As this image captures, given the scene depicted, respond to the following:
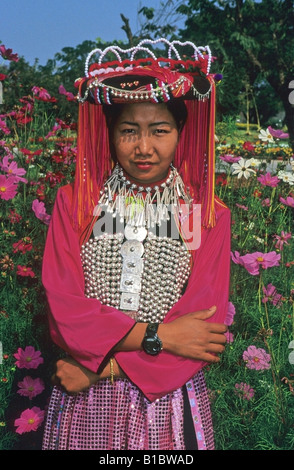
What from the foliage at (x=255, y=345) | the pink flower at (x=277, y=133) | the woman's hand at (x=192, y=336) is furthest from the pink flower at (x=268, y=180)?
the woman's hand at (x=192, y=336)

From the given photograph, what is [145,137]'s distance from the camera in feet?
6.19

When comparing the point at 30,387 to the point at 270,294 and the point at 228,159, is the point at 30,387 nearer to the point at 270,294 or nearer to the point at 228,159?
the point at 270,294

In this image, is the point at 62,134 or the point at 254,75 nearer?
the point at 62,134

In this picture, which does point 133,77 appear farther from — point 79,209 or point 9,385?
point 9,385

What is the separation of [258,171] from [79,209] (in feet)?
7.58

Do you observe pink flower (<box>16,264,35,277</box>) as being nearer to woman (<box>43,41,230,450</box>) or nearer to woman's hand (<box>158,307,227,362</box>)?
woman (<box>43,41,230,450</box>)

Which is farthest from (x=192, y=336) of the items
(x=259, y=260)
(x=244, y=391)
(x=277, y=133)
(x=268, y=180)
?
(x=277, y=133)

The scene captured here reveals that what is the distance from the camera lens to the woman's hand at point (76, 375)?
1840 mm

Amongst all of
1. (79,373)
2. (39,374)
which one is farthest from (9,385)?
(79,373)

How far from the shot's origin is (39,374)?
2867 mm

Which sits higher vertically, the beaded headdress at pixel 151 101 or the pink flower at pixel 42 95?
the pink flower at pixel 42 95

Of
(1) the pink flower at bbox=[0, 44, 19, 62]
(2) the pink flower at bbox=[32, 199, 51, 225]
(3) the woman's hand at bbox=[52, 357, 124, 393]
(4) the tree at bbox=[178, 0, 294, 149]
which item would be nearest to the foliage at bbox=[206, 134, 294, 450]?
(3) the woman's hand at bbox=[52, 357, 124, 393]

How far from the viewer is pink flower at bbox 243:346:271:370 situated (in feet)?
8.84

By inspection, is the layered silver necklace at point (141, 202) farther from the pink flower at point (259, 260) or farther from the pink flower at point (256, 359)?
the pink flower at point (256, 359)
